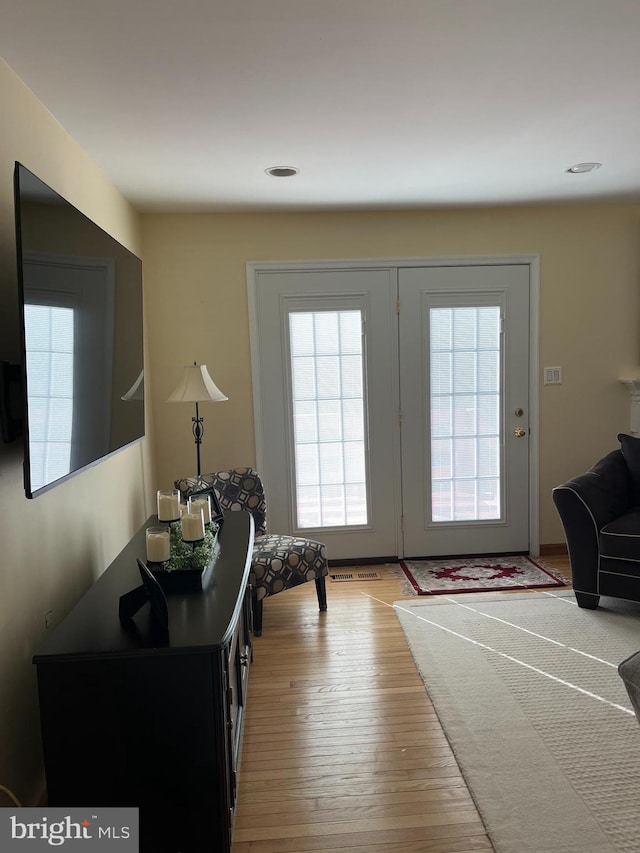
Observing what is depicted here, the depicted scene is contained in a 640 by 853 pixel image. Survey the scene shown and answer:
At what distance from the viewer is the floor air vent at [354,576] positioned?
13.5 ft

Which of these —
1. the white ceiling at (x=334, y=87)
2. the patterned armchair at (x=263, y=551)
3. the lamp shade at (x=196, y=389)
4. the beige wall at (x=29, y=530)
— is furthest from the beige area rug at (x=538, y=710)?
the white ceiling at (x=334, y=87)

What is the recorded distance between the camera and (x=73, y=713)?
163 cm

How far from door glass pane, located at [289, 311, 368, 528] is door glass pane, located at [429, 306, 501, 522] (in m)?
0.53

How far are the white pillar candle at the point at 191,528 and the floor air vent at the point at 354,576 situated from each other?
6.64ft

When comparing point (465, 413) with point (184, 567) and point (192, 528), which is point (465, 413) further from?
point (184, 567)

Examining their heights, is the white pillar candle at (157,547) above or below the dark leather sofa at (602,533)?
above

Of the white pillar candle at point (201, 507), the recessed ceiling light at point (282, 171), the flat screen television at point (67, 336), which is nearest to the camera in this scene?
the flat screen television at point (67, 336)

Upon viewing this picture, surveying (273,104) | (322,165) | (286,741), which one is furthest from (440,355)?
(286,741)

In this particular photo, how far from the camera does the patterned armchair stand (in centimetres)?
327

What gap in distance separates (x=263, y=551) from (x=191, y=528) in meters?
1.21

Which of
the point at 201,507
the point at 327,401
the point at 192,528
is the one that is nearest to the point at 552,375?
the point at 327,401

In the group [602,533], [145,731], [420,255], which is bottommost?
[145,731]

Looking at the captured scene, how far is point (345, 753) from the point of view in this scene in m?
2.28

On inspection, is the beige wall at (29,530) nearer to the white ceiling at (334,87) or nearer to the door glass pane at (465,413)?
the white ceiling at (334,87)
